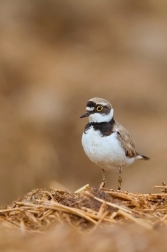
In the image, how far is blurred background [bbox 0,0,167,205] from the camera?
10.5 meters

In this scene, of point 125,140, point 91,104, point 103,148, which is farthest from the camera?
point 125,140

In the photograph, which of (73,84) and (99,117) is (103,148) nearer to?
(99,117)

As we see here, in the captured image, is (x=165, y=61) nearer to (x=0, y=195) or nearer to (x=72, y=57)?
(x=72, y=57)

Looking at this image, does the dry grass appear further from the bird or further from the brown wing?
the brown wing

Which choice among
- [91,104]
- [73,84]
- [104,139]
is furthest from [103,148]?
[73,84]

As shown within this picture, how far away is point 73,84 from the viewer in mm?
12547

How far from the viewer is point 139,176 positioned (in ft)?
33.7

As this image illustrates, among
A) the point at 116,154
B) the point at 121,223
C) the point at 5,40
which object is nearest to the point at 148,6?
the point at 5,40

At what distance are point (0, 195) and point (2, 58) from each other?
13.5 ft

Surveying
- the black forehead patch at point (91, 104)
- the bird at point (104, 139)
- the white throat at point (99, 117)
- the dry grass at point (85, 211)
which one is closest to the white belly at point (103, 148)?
the bird at point (104, 139)

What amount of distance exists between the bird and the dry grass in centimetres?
190

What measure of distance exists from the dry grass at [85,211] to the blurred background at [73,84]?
18.4 feet

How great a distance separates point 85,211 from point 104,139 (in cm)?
244

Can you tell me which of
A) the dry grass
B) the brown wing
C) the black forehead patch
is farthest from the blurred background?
the dry grass
